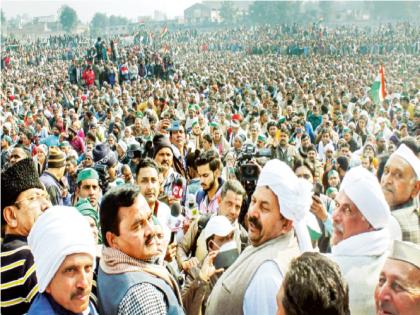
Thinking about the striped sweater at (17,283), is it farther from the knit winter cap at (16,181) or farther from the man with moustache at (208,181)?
the man with moustache at (208,181)

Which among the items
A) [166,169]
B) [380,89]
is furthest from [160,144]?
[380,89]

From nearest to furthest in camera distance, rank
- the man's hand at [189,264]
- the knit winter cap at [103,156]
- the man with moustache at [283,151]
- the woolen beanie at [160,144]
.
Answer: the man's hand at [189,264], the woolen beanie at [160,144], the knit winter cap at [103,156], the man with moustache at [283,151]

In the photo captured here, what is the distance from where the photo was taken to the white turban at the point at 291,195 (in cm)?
246

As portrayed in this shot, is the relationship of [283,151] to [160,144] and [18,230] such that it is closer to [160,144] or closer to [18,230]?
[160,144]

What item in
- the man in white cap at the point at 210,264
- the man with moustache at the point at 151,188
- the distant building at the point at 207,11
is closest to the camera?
the man in white cap at the point at 210,264

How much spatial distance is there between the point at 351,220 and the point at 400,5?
63818 millimetres

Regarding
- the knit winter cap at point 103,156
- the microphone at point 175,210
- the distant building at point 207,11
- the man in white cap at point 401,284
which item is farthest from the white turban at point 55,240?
the distant building at point 207,11

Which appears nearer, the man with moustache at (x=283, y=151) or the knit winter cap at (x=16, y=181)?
the knit winter cap at (x=16, y=181)

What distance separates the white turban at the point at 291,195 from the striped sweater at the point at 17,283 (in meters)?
1.08

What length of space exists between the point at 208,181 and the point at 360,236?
2266mm

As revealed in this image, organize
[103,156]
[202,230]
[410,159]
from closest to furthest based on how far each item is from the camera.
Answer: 1. [202,230]
2. [410,159]
3. [103,156]

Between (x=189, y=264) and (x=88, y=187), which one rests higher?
(x=88, y=187)

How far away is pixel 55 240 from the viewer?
1.98 metres

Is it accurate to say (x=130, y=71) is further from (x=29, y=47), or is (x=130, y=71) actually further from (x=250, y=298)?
(x=250, y=298)
